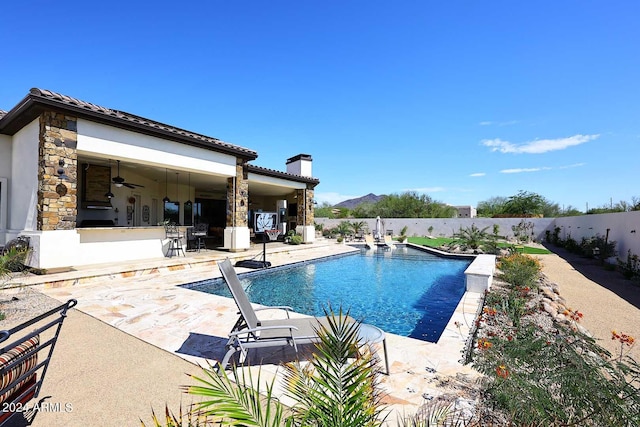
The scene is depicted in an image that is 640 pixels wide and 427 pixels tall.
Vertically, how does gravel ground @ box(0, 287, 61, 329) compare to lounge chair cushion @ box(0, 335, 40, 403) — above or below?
below

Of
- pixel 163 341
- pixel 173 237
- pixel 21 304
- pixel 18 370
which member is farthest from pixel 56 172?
pixel 18 370

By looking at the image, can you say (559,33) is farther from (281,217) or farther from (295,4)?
(281,217)

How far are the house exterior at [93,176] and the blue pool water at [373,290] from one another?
3022 millimetres

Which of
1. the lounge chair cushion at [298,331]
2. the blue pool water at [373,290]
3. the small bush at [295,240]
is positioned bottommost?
the blue pool water at [373,290]

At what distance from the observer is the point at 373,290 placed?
8.65 metres

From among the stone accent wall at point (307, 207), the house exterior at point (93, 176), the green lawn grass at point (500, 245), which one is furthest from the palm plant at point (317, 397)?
the green lawn grass at point (500, 245)

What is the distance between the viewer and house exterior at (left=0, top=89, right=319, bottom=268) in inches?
300

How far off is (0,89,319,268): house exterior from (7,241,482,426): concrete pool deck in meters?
1.59

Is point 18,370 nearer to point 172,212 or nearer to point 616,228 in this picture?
point 172,212

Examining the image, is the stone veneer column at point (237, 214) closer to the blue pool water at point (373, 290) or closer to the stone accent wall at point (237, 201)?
the stone accent wall at point (237, 201)

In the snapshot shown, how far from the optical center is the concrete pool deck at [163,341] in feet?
9.04

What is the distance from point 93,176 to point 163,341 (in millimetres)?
10973

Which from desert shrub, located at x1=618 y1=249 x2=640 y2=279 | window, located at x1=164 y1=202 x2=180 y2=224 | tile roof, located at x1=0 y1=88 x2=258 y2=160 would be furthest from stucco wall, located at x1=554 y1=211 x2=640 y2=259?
window, located at x1=164 y1=202 x2=180 y2=224

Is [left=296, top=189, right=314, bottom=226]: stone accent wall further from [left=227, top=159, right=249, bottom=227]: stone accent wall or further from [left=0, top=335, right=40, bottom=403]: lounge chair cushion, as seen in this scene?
[left=0, top=335, right=40, bottom=403]: lounge chair cushion
